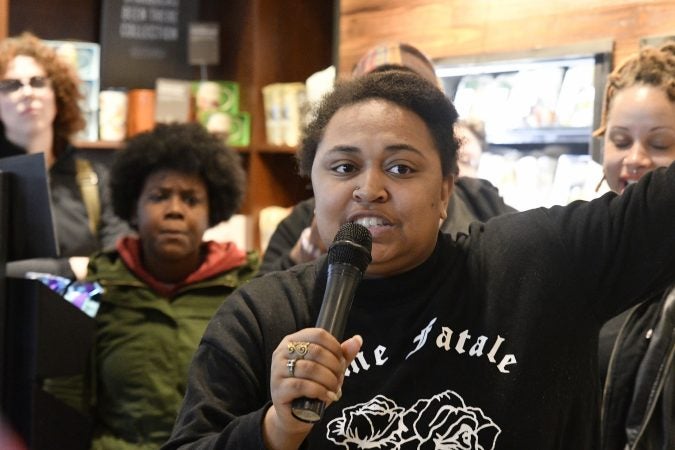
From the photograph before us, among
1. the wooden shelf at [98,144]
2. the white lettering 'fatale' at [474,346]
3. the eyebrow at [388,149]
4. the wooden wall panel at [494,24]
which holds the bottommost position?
the white lettering 'fatale' at [474,346]

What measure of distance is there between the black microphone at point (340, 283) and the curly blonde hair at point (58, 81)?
6.50 feet

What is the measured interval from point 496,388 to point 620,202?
1.00 ft

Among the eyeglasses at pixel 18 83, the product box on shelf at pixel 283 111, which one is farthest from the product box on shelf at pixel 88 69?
the eyeglasses at pixel 18 83

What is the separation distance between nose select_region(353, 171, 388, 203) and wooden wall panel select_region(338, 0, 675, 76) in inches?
70.7

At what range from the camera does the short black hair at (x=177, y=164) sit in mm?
2742

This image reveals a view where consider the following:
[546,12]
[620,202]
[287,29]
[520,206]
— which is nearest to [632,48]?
[546,12]

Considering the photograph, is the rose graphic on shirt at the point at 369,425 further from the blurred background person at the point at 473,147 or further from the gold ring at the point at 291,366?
the blurred background person at the point at 473,147

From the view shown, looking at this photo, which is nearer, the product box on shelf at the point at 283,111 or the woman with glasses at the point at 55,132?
the woman with glasses at the point at 55,132

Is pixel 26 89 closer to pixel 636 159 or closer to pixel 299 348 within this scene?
pixel 636 159

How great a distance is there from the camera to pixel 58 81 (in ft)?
9.96

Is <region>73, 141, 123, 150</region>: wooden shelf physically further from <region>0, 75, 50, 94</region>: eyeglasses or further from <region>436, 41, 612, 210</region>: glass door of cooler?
<region>436, 41, 612, 210</region>: glass door of cooler

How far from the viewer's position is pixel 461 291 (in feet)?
4.66

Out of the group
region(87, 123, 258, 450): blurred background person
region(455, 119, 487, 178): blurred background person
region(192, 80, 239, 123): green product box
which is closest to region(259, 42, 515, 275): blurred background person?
region(87, 123, 258, 450): blurred background person

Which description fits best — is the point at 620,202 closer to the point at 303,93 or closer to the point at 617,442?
the point at 617,442
